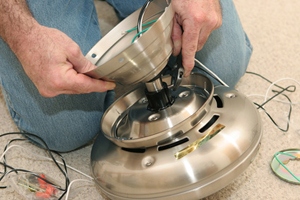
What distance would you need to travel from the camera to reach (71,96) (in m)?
0.91

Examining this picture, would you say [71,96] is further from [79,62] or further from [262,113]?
[262,113]

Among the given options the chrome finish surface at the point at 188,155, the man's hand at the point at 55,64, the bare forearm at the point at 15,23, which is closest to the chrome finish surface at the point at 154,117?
the chrome finish surface at the point at 188,155

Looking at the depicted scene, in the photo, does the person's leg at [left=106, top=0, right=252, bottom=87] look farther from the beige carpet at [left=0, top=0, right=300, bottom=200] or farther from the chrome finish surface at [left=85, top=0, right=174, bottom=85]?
the chrome finish surface at [left=85, top=0, right=174, bottom=85]

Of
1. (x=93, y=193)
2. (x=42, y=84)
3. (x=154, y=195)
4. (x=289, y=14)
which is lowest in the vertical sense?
(x=289, y=14)

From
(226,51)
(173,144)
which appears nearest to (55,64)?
(173,144)

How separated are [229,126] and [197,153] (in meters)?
0.09

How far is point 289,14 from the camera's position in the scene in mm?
1382

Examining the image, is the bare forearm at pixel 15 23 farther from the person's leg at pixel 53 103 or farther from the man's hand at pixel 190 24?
the man's hand at pixel 190 24

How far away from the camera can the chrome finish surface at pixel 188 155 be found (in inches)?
23.5

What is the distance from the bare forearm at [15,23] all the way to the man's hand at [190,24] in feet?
0.94

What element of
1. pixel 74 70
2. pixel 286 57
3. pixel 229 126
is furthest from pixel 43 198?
pixel 286 57

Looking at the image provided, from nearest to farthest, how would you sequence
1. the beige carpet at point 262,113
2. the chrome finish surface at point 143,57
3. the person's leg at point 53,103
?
1. the chrome finish surface at point 143,57
2. the beige carpet at point 262,113
3. the person's leg at point 53,103

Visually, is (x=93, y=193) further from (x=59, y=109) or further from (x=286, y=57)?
(x=286, y=57)

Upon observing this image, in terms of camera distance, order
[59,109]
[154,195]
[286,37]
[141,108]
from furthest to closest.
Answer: [286,37] → [59,109] → [141,108] → [154,195]
